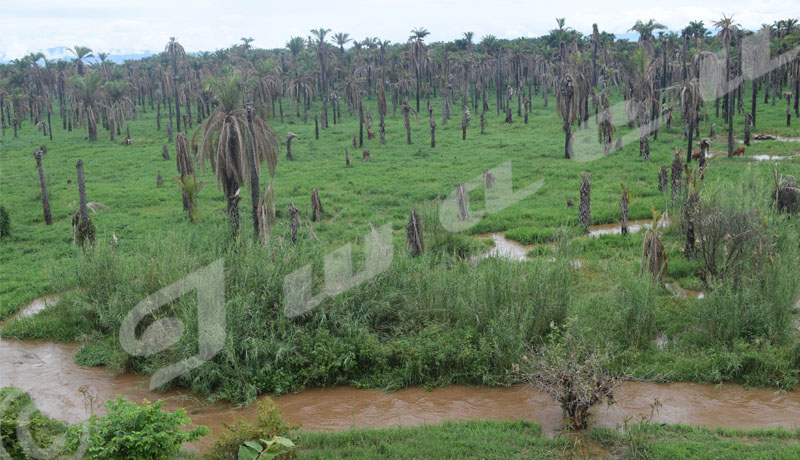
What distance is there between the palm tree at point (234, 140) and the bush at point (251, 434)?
338 inches

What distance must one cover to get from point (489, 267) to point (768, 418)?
4409 millimetres

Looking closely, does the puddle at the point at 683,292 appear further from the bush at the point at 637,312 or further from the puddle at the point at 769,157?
the puddle at the point at 769,157

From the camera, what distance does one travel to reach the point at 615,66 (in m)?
57.5

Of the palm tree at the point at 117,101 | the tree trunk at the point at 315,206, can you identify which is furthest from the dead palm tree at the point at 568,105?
the palm tree at the point at 117,101

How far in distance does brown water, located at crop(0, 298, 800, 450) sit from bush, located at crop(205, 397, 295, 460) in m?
0.95

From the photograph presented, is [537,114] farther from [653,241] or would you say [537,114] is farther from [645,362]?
[645,362]

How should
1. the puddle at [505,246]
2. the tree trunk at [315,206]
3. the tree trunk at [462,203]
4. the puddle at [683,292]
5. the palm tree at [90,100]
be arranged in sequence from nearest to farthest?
the puddle at [683,292], the puddle at [505,246], the tree trunk at [462,203], the tree trunk at [315,206], the palm tree at [90,100]

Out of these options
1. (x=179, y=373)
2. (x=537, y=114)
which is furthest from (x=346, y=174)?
(x=537, y=114)

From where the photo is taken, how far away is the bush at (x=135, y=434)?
5.99 metres

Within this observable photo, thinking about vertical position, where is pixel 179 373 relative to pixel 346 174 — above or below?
below

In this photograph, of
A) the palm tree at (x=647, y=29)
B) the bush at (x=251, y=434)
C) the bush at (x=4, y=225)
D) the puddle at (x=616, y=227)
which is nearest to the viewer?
the bush at (x=251, y=434)

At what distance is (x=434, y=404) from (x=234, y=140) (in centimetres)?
904

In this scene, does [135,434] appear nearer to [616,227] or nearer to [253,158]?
[253,158]

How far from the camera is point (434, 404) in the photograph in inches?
348
